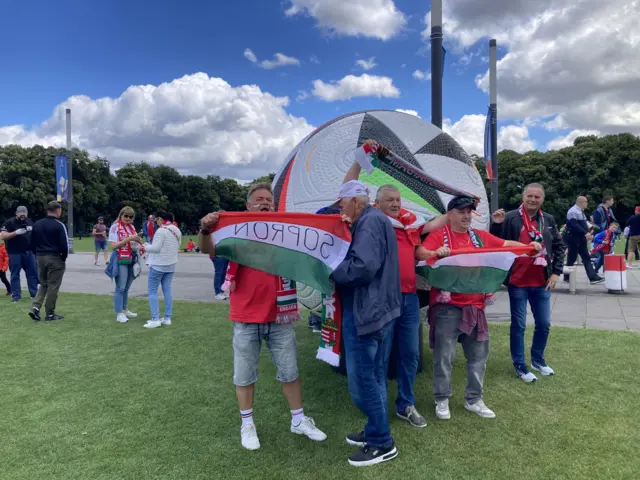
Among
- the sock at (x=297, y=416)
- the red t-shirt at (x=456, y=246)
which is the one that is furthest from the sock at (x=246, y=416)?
the red t-shirt at (x=456, y=246)

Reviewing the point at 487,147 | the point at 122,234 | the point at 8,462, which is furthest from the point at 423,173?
the point at 487,147

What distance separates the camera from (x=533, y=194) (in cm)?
426

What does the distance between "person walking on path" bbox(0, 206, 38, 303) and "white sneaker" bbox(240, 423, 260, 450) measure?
26.0 ft

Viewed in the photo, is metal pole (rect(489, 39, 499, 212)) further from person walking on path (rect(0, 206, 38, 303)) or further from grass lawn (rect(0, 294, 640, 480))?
person walking on path (rect(0, 206, 38, 303))

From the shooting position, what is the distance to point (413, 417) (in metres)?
3.47

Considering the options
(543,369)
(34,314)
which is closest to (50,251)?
(34,314)

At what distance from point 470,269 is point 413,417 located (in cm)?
124

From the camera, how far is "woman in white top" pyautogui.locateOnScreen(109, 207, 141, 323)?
268 inches

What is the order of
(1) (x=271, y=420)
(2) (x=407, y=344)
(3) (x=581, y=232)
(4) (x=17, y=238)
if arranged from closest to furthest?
(2) (x=407, y=344) < (1) (x=271, y=420) < (4) (x=17, y=238) < (3) (x=581, y=232)

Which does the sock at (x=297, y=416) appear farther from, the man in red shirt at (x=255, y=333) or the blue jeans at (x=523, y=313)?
the blue jeans at (x=523, y=313)

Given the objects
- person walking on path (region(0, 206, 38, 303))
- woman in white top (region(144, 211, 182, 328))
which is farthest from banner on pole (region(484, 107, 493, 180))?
person walking on path (region(0, 206, 38, 303))

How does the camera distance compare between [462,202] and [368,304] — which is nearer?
[368,304]

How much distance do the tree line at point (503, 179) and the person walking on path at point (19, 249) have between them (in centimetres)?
3542

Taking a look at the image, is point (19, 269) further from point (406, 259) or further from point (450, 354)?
point (450, 354)
